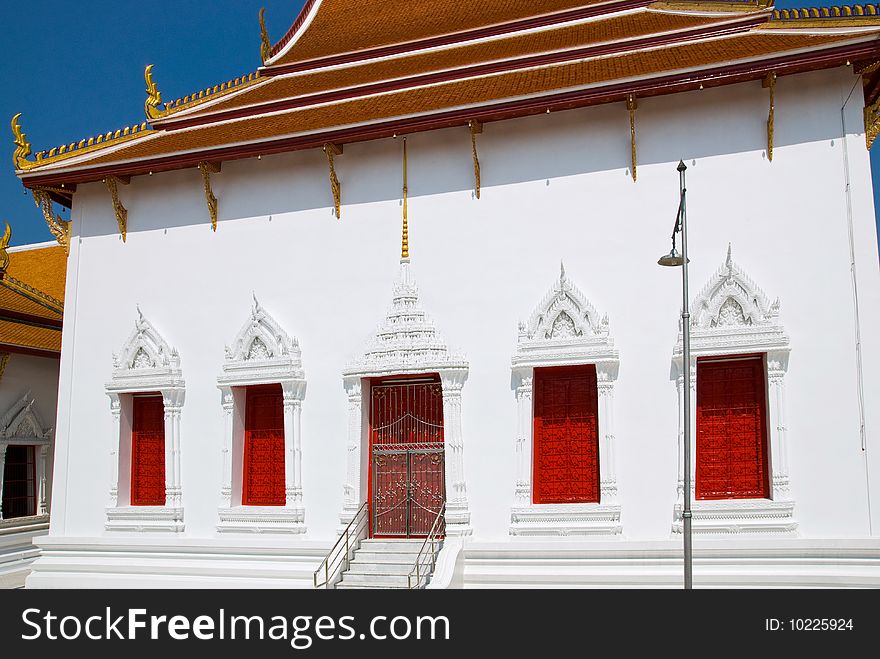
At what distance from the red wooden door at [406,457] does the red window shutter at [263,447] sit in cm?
123

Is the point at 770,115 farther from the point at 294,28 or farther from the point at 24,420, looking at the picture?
the point at 24,420

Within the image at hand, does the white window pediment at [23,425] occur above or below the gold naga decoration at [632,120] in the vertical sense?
below

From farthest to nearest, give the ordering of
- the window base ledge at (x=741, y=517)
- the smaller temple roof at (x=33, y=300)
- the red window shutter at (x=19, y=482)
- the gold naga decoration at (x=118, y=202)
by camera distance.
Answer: the red window shutter at (x=19, y=482), the smaller temple roof at (x=33, y=300), the gold naga decoration at (x=118, y=202), the window base ledge at (x=741, y=517)

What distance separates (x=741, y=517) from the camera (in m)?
8.54

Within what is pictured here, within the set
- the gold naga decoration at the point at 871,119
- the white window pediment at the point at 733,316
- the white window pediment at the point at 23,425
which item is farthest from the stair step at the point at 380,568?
the white window pediment at the point at 23,425

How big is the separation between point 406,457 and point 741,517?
3.61m

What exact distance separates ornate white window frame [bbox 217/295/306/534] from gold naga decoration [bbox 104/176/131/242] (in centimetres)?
235

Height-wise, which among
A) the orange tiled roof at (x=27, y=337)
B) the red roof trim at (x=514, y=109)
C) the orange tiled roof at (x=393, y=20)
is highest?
the orange tiled roof at (x=393, y=20)

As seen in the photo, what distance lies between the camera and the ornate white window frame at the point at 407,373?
9.47 meters

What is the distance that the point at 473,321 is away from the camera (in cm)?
973

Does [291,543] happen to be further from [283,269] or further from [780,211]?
[780,211]

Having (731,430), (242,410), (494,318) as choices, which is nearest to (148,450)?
(242,410)

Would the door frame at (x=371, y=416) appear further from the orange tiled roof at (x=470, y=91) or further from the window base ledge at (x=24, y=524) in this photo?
the window base ledge at (x=24, y=524)

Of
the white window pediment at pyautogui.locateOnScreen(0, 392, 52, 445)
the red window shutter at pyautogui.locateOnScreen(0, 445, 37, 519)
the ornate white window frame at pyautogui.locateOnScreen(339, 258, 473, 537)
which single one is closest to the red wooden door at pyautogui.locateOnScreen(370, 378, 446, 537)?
the ornate white window frame at pyautogui.locateOnScreen(339, 258, 473, 537)
